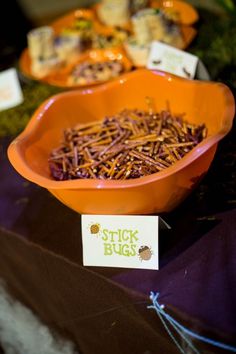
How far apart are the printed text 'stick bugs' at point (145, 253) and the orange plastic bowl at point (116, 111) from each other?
0.07 metres

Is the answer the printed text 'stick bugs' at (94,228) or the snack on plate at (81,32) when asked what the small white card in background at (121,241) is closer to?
the printed text 'stick bugs' at (94,228)

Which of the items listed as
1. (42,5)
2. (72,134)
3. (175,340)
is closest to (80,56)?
(72,134)

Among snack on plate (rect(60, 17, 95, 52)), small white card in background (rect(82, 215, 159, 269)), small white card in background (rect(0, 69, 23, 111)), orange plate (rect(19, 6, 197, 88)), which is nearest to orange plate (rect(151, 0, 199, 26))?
orange plate (rect(19, 6, 197, 88))

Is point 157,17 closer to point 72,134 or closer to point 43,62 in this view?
point 43,62

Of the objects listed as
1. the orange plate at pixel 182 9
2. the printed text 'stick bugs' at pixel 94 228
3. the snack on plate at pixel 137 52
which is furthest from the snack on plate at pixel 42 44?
the printed text 'stick bugs' at pixel 94 228

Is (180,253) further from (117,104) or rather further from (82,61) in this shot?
(82,61)

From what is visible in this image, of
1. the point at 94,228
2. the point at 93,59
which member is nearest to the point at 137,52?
the point at 93,59

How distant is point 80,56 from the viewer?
5.15 feet

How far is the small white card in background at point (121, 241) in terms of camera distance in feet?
2.43

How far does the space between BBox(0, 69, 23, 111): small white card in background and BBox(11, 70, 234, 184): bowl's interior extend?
430 mm

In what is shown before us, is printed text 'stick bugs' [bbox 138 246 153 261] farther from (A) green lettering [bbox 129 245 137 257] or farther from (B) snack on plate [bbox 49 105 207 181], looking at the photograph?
(B) snack on plate [bbox 49 105 207 181]

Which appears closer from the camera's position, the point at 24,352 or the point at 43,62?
the point at 24,352

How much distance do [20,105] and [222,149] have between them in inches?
27.2

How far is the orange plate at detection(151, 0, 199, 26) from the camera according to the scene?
5.16ft
